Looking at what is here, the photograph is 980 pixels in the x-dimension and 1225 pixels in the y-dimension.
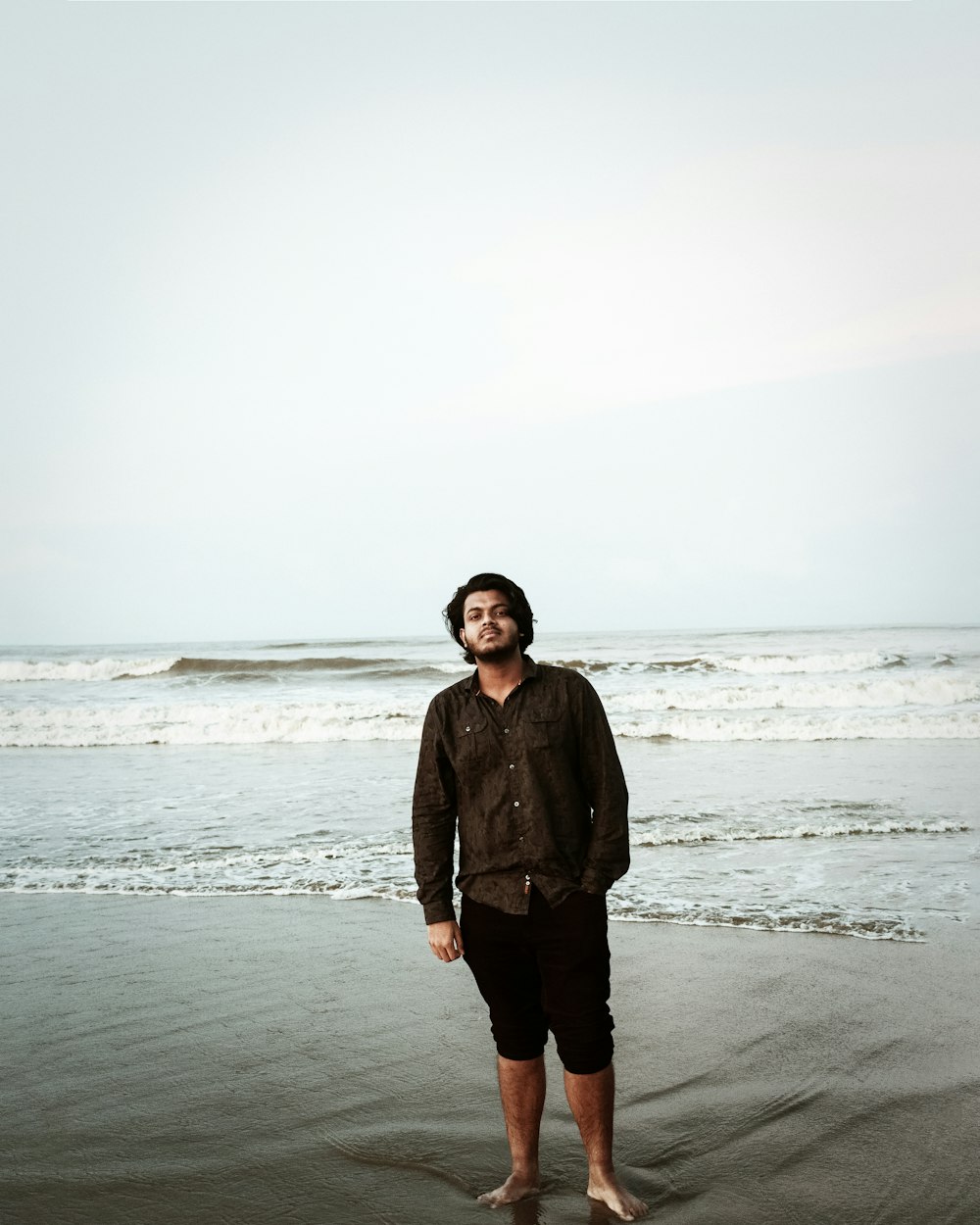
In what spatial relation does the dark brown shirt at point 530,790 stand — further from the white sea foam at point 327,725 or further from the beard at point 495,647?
the white sea foam at point 327,725

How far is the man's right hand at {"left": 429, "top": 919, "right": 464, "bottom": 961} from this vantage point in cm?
307

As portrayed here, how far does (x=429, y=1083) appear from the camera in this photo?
12.6 ft

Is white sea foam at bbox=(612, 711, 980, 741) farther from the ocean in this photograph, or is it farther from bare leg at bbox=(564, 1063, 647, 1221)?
bare leg at bbox=(564, 1063, 647, 1221)

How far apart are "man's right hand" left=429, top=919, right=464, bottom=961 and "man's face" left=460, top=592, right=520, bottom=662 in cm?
82

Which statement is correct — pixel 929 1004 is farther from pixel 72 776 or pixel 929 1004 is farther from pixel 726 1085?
pixel 72 776

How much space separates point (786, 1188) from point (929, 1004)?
1914 mm

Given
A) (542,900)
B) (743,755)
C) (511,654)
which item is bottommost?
(743,755)

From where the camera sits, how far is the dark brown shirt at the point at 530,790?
2916 millimetres

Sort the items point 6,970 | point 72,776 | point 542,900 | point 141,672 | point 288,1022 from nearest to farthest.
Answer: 1. point 542,900
2. point 288,1022
3. point 6,970
4. point 72,776
5. point 141,672

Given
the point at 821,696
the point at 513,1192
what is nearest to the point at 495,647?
the point at 513,1192

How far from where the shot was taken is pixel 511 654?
3031 millimetres

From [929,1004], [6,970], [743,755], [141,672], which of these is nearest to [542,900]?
[929,1004]

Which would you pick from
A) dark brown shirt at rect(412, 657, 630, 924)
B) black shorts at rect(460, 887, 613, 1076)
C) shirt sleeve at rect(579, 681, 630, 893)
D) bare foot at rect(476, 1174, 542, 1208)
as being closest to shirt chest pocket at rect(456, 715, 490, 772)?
dark brown shirt at rect(412, 657, 630, 924)

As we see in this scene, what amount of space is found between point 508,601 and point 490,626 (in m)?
0.12
